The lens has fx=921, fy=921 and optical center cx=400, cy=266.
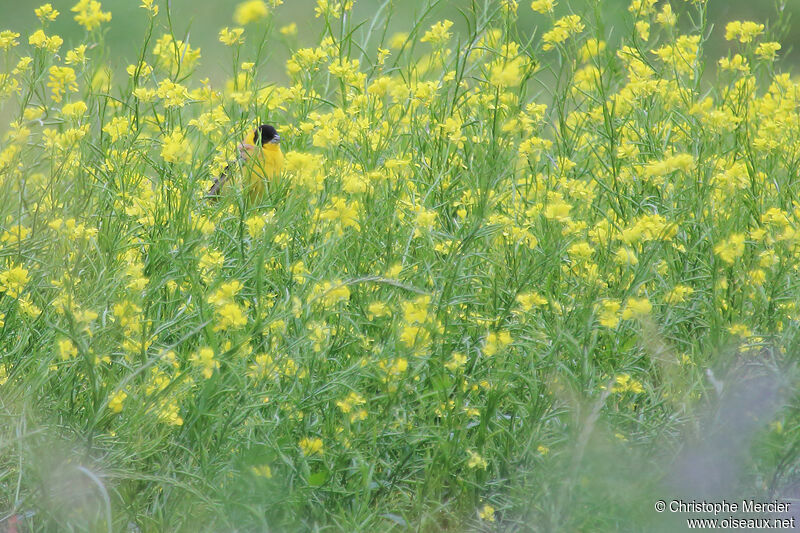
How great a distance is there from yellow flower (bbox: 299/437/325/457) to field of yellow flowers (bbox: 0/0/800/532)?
0.04 ft

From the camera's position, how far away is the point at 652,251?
93.0 inches

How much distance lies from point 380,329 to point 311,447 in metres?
0.46

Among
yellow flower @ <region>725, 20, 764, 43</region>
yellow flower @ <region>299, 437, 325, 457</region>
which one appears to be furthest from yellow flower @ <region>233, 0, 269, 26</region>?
yellow flower @ <region>725, 20, 764, 43</region>

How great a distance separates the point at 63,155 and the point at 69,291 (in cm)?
78

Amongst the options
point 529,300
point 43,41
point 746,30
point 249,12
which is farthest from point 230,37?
point 746,30

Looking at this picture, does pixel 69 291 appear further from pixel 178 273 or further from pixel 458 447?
pixel 458 447

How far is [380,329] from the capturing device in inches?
100

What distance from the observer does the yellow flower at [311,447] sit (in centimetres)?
219

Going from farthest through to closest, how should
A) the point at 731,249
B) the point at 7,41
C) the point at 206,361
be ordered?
the point at 7,41, the point at 731,249, the point at 206,361

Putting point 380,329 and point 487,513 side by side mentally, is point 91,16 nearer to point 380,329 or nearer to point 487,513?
point 380,329

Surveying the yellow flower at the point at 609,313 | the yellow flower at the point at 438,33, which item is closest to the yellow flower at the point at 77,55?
the yellow flower at the point at 438,33

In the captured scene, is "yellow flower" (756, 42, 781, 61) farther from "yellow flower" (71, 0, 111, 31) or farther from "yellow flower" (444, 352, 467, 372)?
"yellow flower" (71, 0, 111, 31)

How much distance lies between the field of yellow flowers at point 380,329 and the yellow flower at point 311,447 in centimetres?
1

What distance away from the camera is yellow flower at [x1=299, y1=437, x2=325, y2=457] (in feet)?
7.18
